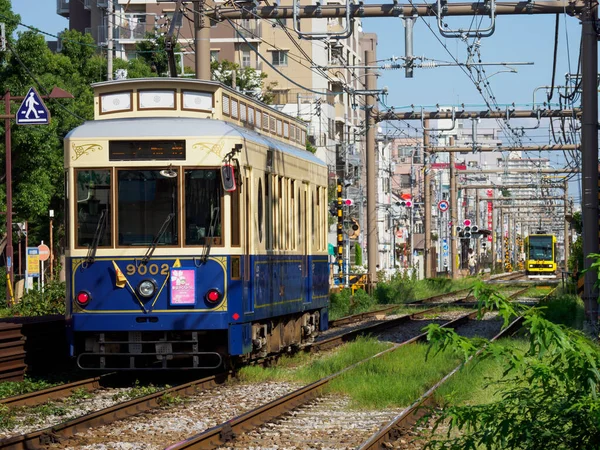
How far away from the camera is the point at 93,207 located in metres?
13.9

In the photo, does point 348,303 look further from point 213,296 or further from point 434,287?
point 213,296

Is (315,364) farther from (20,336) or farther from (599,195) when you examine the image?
(599,195)

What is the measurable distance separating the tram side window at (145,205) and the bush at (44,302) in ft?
27.9

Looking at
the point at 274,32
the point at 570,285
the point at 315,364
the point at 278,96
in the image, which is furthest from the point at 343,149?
the point at 315,364

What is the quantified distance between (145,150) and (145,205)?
0.66 meters

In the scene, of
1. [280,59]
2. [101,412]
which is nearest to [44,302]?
[101,412]

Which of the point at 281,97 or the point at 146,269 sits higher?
the point at 281,97

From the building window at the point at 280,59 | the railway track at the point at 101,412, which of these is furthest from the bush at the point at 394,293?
the building window at the point at 280,59

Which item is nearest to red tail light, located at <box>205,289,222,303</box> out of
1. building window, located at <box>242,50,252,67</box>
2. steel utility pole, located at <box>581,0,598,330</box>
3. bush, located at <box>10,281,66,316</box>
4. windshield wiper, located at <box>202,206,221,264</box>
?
windshield wiper, located at <box>202,206,221,264</box>

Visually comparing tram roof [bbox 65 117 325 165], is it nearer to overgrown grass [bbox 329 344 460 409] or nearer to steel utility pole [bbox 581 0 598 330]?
overgrown grass [bbox 329 344 460 409]

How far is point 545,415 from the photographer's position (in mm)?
7066

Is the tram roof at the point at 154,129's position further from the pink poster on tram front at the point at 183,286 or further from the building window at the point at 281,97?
the building window at the point at 281,97

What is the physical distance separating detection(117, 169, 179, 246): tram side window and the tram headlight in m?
0.45

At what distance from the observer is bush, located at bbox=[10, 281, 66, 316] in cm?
2223
